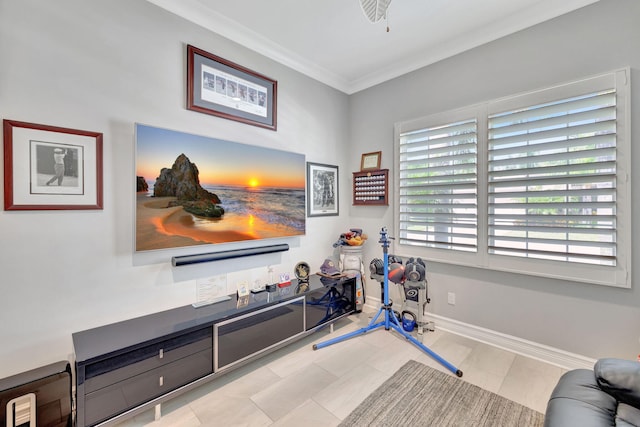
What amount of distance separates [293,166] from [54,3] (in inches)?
80.2

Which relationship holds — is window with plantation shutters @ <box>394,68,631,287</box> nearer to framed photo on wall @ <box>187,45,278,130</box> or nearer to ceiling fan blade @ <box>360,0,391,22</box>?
framed photo on wall @ <box>187,45,278,130</box>

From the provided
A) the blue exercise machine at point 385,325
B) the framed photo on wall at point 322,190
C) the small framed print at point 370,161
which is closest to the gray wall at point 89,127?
the framed photo on wall at point 322,190

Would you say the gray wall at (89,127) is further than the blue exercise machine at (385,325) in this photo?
No

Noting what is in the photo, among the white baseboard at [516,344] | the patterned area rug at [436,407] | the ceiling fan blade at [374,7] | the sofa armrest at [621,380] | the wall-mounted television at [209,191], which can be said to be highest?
the ceiling fan blade at [374,7]

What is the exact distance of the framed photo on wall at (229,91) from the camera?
231 cm

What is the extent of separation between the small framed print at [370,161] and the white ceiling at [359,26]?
96 centimetres

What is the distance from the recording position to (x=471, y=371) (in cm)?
226

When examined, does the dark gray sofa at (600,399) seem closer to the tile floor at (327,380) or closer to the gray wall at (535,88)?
the tile floor at (327,380)

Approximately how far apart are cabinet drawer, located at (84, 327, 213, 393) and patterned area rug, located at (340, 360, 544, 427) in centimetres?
109

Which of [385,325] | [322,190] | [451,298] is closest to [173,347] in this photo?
[385,325]

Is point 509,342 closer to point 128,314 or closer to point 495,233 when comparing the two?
point 495,233

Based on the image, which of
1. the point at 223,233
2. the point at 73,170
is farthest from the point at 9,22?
the point at 223,233

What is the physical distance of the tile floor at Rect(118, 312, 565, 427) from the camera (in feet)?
5.89

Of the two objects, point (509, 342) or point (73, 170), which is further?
point (509, 342)
